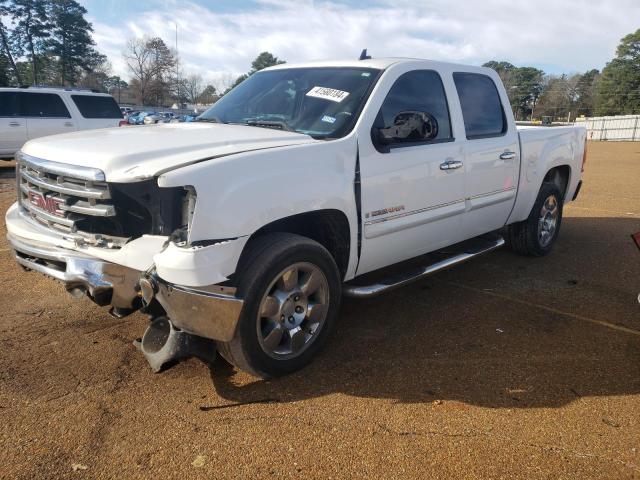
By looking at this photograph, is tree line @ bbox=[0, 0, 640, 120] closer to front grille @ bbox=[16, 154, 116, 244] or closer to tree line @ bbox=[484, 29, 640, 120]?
tree line @ bbox=[484, 29, 640, 120]

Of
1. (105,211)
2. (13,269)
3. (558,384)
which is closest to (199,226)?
(105,211)

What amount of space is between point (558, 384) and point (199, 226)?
2364 mm

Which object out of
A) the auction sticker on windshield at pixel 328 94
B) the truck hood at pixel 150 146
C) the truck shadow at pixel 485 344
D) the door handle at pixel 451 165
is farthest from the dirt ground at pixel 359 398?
the auction sticker on windshield at pixel 328 94

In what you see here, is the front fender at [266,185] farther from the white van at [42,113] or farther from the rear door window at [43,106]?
the rear door window at [43,106]

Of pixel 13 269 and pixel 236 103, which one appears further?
pixel 13 269

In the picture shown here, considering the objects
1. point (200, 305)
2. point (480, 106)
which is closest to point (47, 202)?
point (200, 305)

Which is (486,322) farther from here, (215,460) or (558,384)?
(215,460)

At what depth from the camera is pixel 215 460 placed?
246 cm

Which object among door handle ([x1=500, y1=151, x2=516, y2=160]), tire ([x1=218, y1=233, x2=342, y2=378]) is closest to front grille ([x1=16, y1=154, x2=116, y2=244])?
tire ([x1=218, y1=233, x2=342, y2=378])

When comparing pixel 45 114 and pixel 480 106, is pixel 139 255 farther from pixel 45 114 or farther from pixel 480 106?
pixel 45 114

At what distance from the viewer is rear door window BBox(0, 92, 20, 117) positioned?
11.8m

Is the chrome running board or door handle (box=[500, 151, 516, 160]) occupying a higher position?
door handle (box=[500, 151, 516, 160])

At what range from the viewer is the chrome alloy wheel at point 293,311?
3.02 metres

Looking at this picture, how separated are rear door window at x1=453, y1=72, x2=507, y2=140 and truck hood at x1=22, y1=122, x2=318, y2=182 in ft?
5.95
